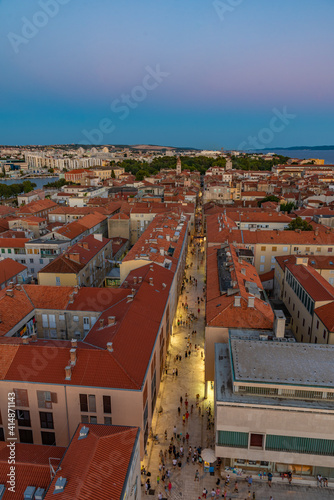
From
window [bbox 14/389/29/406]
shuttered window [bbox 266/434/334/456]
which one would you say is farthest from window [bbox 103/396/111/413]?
shuttered window [bbox 266/434/334/456]

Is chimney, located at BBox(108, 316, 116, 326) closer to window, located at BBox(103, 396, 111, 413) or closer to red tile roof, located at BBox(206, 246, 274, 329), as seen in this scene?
window, located at BBox(103, 396, 111, 413)

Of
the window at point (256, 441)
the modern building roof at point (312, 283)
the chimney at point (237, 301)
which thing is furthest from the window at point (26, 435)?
the modern building roof at point (312, 283)

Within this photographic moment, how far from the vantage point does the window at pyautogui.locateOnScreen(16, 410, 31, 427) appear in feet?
77.3

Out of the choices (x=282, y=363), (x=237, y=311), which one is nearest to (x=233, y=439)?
(x=282, y=363)

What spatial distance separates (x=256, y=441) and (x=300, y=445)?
256cm

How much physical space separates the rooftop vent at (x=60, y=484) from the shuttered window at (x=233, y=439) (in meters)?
10.3

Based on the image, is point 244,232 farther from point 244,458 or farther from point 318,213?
point 244,458

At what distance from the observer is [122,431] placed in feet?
60.5

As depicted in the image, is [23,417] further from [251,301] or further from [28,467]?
[251,301]

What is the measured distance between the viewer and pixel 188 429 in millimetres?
27031

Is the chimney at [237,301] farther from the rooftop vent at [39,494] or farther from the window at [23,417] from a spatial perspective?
the rooftop vent at [39,494]

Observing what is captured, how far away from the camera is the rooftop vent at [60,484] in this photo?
15.0 meters

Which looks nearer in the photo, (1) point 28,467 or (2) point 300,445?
(1) point 28,467

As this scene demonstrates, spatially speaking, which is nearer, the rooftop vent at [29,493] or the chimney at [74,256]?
the rooftop vent at [29,493]
